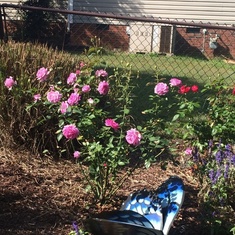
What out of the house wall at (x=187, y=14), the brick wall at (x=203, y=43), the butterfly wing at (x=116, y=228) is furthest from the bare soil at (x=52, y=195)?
the brick wall at (x=203, y=43)

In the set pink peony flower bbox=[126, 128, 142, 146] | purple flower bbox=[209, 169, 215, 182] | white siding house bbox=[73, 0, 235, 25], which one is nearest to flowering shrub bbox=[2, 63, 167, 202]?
pink peony flower bbox=[126, 128, 142, 146]

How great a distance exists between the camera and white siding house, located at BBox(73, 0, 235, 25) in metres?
16.1

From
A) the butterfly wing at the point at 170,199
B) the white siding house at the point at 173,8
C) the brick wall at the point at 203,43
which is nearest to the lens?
the butterfly wing at the point at 170,199

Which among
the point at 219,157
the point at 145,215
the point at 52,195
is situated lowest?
the point at 52,195

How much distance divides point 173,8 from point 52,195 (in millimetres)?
13703

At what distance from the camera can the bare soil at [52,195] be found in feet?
10.3

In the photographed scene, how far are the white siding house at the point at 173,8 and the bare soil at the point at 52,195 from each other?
A: 41.6 ft

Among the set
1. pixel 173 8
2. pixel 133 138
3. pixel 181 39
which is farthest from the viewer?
pixel 181 39

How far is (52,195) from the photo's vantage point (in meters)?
3.53

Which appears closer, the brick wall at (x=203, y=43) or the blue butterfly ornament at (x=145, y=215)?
the blue butterfly ornament at (x=145, y=215)

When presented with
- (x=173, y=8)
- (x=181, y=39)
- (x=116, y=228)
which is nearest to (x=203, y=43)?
(x=181, y=39)

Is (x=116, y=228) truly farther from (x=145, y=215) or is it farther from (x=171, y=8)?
(x=171, y=8)

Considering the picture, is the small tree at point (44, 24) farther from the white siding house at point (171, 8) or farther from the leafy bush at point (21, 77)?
the leafy bush at point (21, 77)

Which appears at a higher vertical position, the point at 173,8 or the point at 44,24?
the point at 173,8
